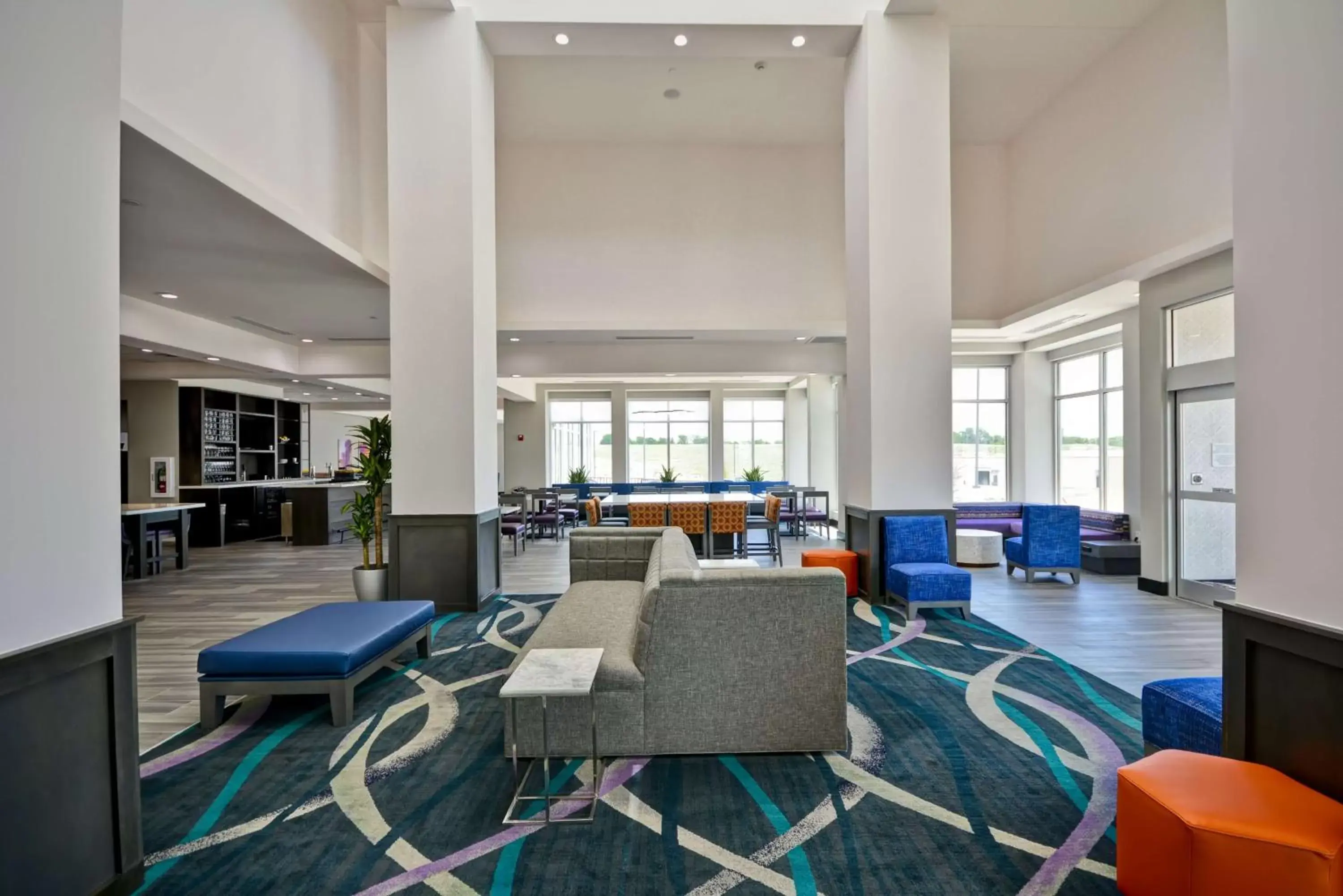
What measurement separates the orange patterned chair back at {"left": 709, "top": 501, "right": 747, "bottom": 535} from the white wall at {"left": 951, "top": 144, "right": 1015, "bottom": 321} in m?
3.93

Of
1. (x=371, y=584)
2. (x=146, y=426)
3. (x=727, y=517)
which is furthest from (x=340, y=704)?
(x=146, y=426)

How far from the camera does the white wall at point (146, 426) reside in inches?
423

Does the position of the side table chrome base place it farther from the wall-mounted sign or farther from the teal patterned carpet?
the wall-mounted sign

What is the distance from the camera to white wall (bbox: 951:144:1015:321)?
8.55 meters

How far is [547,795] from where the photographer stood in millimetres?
2402

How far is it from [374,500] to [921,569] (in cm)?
487

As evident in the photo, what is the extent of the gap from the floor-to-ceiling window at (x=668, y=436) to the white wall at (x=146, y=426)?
909 cm

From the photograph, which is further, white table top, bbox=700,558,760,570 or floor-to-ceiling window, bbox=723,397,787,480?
floor-to-ceiling window, bbox=723,397,787,480

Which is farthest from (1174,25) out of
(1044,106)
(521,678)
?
(521,678)

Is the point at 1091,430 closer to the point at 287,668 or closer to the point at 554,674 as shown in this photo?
the point at 554,674

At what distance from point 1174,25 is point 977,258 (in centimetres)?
302

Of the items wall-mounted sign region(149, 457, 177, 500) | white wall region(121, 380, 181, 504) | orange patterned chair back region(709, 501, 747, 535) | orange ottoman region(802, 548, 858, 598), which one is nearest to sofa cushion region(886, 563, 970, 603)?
orange ottoman region(802, 548, 858, 598)

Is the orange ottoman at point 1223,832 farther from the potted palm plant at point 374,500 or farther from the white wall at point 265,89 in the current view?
the potted palm plant at point 374,500

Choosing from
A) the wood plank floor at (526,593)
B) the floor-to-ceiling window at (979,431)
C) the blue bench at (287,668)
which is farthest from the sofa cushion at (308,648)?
the floor-to-ceiling window at (979,431)
